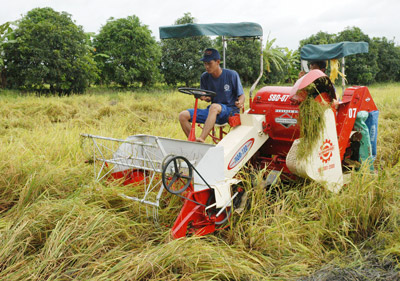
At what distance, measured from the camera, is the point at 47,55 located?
1352 cm

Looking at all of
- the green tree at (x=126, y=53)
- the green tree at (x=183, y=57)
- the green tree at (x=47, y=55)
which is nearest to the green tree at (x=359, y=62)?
the green tree at (x=183, y=57)

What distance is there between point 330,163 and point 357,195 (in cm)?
58

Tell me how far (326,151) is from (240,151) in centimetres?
90

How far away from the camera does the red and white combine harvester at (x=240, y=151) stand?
134 inches

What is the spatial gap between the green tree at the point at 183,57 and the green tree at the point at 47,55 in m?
5.77

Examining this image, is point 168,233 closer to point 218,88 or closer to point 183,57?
point 218,88

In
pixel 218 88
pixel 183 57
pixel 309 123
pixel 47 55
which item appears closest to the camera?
pixel 309 123

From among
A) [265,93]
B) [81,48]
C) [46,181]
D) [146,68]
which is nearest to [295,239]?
[265,93]

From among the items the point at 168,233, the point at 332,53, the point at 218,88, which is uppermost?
the point at 332,53

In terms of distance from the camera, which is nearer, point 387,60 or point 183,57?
point 183,57

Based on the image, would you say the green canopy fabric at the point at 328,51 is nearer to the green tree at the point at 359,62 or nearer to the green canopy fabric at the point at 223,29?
the green canopy fabric at the point at 223,29

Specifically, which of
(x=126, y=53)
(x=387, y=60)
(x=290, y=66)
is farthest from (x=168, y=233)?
(x=387, y=60)

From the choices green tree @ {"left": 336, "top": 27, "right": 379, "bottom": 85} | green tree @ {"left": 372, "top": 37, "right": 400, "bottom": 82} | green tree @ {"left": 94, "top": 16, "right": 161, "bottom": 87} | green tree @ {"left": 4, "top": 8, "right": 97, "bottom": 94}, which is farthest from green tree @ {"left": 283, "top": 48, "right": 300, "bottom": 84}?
green tree @ {"left": 4, "top": 8, "right": 97, "bottom": 94}

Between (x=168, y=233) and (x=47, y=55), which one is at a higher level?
(x=47, y=55)
